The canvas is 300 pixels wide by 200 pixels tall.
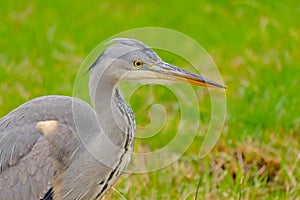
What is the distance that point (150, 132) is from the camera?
5227mm

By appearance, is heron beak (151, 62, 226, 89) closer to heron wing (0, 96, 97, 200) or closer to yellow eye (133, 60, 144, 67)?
yellow eye (133, 60, 144, 67)

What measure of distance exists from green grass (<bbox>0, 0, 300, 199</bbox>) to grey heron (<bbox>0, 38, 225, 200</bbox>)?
0.79m

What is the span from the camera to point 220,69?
676 centimetres

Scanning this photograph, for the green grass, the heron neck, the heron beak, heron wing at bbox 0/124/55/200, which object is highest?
the green grass

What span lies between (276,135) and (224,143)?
0.40 m

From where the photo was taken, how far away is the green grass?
469 centimetres

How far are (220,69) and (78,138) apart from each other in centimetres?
320

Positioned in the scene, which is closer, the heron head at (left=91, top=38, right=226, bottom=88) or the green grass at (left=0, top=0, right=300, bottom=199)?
the heron head at (left=91, top=38, right=226, bottom=88)

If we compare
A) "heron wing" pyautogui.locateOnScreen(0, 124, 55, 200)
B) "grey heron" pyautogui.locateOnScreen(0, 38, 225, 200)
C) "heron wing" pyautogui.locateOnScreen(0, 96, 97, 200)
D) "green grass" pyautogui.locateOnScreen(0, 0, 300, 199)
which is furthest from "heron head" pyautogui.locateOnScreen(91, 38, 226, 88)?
"green grass" pyautogui.locateOnScreen(0, 0, 300, 199)

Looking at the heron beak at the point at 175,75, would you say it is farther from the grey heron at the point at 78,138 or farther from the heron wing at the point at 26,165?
the heron wing at the point at 26,165

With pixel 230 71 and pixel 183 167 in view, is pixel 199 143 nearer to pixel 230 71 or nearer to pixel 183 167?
pixel 183 167

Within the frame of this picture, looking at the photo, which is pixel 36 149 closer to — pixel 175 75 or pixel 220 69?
pixel 175 75

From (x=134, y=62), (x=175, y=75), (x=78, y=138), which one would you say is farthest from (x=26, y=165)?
(x=175, y=75)

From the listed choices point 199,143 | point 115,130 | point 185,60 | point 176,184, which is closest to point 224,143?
point 199,143
